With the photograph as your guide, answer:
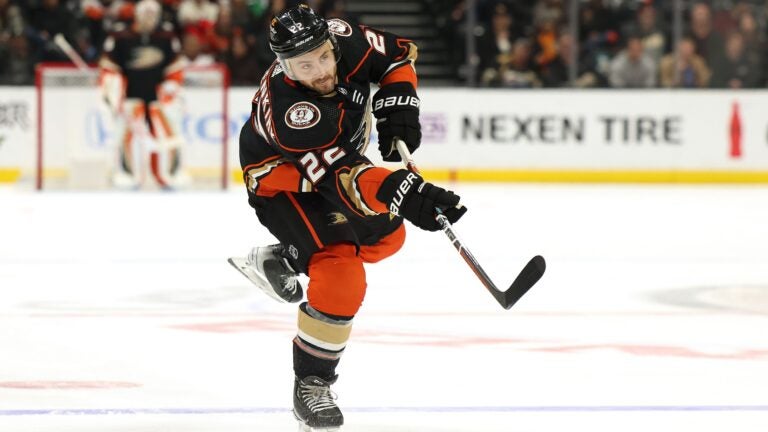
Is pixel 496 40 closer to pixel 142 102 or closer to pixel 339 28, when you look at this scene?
pixel 142 102

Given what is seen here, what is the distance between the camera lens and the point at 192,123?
35.8ft

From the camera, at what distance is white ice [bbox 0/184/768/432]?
342 cm

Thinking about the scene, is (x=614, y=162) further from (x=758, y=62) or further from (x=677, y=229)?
(x=677, y=229)

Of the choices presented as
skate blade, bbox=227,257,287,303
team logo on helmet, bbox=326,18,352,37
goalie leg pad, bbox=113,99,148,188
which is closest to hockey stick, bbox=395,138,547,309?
team logo on helmet, bbox=326,18,352,37

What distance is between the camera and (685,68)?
11117 mm

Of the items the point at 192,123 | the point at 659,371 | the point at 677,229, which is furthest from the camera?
the point at 192,123

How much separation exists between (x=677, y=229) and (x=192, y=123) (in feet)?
14.3

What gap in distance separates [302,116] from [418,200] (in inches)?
12.6

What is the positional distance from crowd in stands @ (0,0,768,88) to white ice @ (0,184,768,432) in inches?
126

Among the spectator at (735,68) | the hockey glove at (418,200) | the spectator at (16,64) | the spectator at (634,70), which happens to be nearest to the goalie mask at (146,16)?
the spectator at (16,64)

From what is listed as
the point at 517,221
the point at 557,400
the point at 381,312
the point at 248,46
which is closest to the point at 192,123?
the point at 248,46

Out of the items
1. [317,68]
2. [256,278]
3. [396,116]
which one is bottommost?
[256,278]

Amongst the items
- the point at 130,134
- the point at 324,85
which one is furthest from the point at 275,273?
the point at 130,134

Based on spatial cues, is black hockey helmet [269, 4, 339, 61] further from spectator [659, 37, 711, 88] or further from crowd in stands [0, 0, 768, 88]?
spectator [659, 37, 711, 88]
